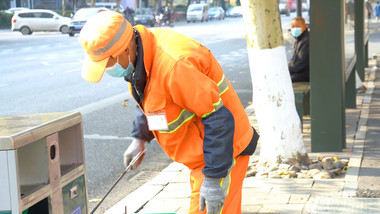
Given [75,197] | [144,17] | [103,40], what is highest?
[103,40]

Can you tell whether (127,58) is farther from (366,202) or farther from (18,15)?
(18,15)

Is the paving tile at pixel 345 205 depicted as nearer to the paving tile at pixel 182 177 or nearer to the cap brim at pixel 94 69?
the paving tile at pixel 182 177

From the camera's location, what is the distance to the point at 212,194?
3.00 metres

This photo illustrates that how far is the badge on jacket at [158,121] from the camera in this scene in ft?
9.87

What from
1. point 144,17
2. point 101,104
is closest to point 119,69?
point 101,104

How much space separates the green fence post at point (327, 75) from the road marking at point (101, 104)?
4521 mm

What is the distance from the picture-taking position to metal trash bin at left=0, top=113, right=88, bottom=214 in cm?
270

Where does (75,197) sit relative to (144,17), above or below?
above

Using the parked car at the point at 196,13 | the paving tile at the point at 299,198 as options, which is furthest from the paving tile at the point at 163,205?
the parked car at the point at 196,13

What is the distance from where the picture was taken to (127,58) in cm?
303

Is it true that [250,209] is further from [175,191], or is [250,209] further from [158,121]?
[158,121]

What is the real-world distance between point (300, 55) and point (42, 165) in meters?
7.47

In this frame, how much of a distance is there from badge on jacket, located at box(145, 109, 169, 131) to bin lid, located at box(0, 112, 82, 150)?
0.44 metres

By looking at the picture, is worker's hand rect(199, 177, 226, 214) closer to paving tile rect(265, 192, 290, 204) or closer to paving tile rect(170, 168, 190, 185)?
paving tile rect(265, 192, 290, 204)
